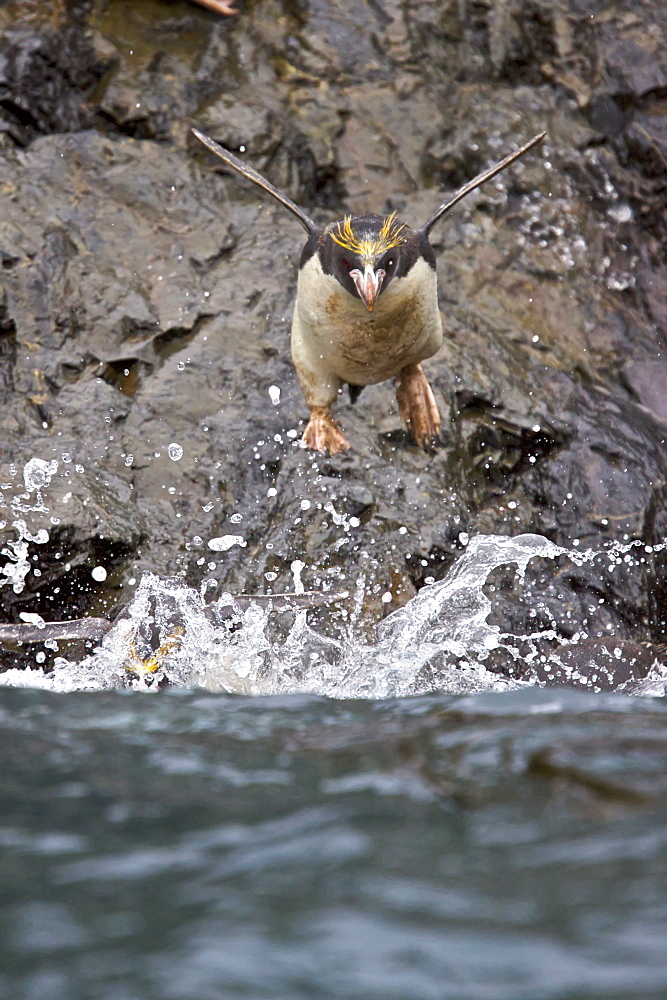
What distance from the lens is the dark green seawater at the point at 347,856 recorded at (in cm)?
194

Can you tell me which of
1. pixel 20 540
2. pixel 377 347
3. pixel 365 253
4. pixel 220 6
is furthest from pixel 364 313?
pixel 220 6

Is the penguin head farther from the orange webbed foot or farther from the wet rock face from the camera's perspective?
→ the orange webbed foot

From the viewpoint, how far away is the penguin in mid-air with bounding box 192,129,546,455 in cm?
379

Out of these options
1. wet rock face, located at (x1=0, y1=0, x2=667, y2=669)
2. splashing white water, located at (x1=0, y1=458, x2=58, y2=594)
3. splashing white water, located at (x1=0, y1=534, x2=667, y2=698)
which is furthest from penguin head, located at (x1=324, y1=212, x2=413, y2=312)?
splashing white water, located at (x1=0, y1=458, x2=58, y2=594)

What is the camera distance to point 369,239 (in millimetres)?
3746

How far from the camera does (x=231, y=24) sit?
671cm

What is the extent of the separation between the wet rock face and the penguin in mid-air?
0.69 m

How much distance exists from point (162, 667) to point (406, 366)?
1.66 metres

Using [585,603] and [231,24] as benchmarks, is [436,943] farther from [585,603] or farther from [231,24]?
[231,24]

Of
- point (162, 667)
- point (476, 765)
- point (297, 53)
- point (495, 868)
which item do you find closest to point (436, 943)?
point (495, 868)

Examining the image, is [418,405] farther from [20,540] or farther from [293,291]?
[20,540]

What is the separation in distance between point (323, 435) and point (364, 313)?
0.85 meters

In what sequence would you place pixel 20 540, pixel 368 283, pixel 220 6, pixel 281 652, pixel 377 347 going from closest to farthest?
pixel 368 283 → pixel 377 347 → pixel 281 652 → pixel 20 540 → pixel 220 6

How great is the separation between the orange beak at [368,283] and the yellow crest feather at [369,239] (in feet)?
0.25
